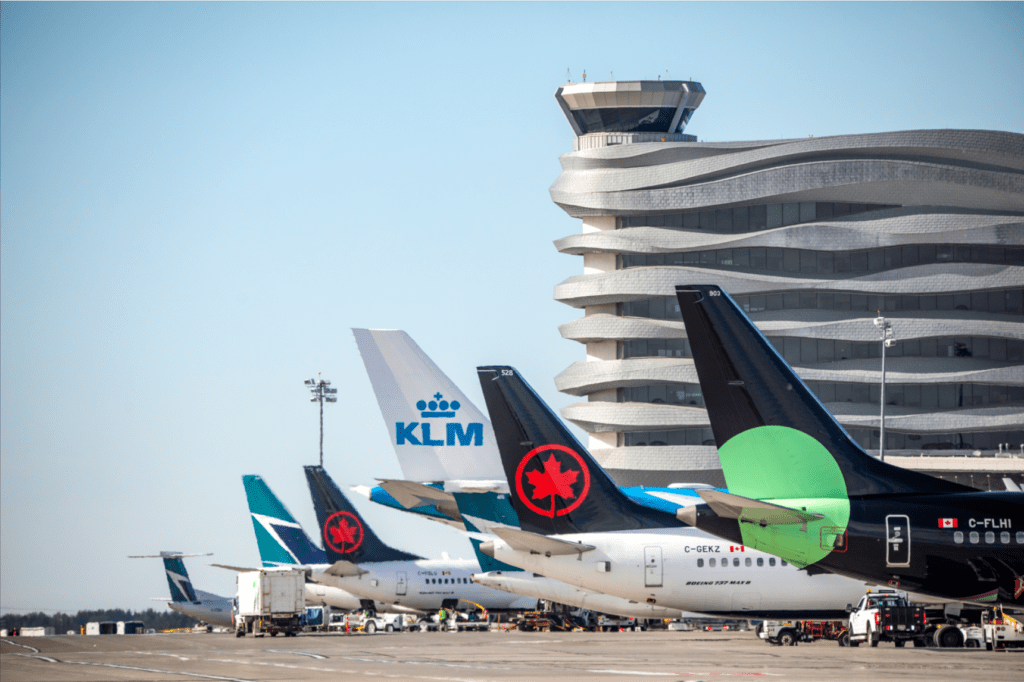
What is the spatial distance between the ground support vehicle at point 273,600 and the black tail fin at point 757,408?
116ft

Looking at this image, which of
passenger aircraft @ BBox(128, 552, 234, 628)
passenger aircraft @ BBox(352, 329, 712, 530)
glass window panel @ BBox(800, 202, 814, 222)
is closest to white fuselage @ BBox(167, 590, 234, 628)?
passenger aircraft @ BBox(128, 552, 234, 628)

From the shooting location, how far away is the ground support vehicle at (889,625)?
33.7m

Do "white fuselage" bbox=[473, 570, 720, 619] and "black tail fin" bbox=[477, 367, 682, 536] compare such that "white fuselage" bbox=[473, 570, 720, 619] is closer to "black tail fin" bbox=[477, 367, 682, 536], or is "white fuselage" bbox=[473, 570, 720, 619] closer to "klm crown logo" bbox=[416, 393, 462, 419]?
"klm crown logo" bbox=[416, 393, 462, 419]

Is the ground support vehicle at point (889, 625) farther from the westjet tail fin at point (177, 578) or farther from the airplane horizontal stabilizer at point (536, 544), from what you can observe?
the westjet tail fin at point (177, 578)

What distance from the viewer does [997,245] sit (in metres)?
100

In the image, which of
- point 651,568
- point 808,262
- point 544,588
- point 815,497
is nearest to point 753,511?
point 815,497

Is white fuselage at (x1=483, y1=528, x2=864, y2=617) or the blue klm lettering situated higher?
the blue klm lettering

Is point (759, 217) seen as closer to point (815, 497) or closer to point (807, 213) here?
point (807, 213)

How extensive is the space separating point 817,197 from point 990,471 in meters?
27.4

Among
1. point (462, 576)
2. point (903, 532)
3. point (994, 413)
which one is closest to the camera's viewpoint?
point (903, 532)

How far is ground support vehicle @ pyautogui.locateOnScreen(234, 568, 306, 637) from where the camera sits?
181 ft

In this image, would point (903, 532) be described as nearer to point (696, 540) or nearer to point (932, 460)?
point (696, 540)

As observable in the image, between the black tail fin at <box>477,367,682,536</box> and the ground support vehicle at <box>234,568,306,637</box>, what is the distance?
994 inches

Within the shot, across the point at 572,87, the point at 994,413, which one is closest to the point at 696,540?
the point at 994,413
